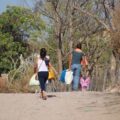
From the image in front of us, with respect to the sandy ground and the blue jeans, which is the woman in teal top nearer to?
the blue jeans

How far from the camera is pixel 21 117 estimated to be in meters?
12.3

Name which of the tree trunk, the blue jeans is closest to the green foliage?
the tree trunk

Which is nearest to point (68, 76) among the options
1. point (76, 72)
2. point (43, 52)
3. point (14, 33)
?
point (76, 72)

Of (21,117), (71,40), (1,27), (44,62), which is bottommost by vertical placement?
(21,117)

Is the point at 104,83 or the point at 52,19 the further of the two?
the point at 52,19

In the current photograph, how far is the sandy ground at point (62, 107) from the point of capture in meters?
12.2

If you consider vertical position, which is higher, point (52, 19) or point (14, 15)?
point (14, 15)

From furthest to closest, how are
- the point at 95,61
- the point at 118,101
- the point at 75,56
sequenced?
the point at 95,61, the point at 75,56, the point at 118,101

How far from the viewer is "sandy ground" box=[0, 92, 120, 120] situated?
12.2 meters

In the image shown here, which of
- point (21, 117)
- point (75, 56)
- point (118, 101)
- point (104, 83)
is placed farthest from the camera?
point (104, 83)

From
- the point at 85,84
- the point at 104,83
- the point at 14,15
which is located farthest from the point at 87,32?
the point at 14,15

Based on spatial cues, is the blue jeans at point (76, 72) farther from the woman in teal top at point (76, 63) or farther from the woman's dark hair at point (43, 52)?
the woman's dark hair at point (43, 52)

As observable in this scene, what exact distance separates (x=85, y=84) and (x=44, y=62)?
4.45 metres

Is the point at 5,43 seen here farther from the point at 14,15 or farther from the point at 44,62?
the point at 44,62
